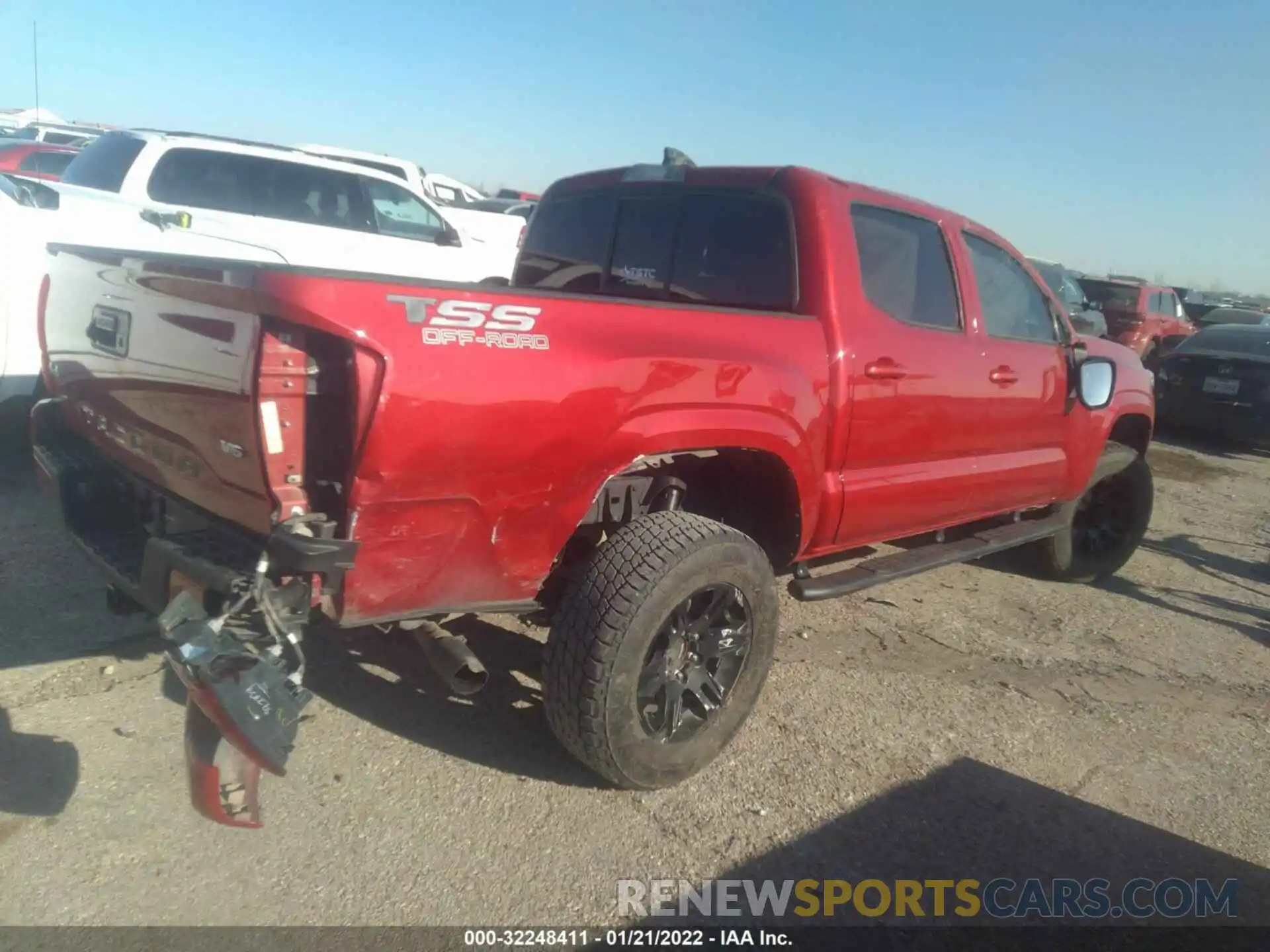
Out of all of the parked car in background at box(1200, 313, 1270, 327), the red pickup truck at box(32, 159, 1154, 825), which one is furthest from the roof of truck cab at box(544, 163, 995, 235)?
the parked car in background at box(1200, 313, 1270, 327)

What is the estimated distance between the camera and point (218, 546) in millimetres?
2482

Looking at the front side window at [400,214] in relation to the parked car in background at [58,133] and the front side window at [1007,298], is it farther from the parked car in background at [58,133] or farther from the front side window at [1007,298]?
the parked car in background at [58,133]

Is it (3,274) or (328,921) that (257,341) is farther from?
(3,274)

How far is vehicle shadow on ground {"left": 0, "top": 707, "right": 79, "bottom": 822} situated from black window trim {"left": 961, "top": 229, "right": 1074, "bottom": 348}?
3880 mm

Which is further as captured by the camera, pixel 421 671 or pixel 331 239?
pixel 331 239

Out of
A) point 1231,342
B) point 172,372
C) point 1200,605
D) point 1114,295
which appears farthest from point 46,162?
point 1114,295

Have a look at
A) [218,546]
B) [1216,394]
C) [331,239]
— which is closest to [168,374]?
[218,546]

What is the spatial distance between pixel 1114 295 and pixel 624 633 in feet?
53.1

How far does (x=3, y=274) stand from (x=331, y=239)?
3.29 metres

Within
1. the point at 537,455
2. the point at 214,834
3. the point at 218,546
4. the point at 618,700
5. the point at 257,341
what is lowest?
the point at 214,834

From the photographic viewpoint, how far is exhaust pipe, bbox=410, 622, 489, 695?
2756 millimetres

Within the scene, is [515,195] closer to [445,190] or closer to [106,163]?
[445,190]

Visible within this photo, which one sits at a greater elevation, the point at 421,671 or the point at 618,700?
the point at 618,700

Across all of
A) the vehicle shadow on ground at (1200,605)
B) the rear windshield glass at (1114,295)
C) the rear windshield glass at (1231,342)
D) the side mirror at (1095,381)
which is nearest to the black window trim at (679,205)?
the side mirror at (1095,381)
